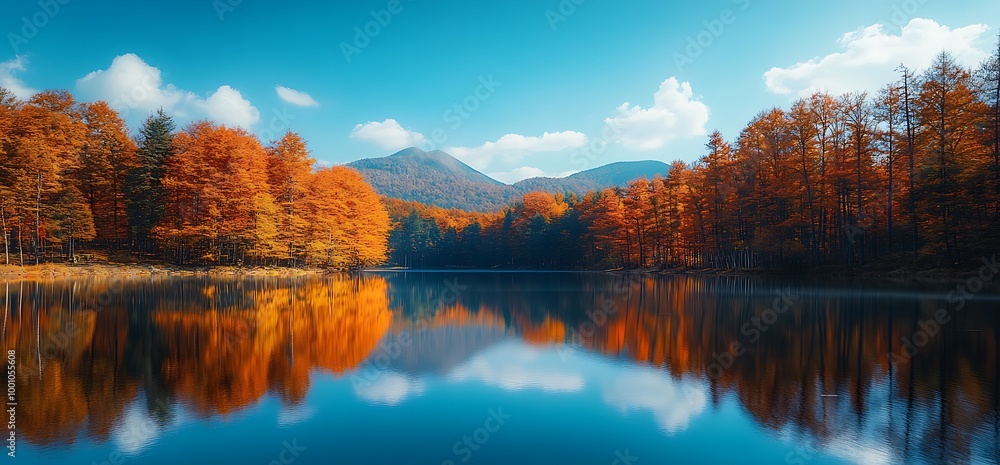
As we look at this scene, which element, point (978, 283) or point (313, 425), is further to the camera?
point (978, 283)

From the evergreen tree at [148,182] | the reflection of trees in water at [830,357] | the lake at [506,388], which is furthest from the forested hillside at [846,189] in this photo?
the evergreen tree at [148,182]

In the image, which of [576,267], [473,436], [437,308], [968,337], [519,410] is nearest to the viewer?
[473,436]

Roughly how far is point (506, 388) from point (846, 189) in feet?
122

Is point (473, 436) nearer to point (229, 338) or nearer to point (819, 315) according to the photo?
point (229, 338)

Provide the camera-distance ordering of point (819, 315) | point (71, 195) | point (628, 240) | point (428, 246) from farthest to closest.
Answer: point (428, 246) < point (628, 240) < point (71, 195) < point (819, 315)

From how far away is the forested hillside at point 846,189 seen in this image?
2959cm

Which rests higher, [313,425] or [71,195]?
[71,195]

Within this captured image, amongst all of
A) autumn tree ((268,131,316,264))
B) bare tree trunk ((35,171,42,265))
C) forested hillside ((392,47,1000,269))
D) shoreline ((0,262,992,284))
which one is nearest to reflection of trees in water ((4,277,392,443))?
shoreline ((0,262,992,284))

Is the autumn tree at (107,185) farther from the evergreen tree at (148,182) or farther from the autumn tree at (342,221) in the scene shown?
the autumn tree at (342,221)

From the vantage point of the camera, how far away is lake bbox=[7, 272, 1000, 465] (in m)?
5.84

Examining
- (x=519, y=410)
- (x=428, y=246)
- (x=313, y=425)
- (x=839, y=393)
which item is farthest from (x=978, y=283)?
(x=428, y=246)

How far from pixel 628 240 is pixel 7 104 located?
64.8m

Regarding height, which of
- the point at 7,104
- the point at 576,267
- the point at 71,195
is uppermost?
the point at 7,104

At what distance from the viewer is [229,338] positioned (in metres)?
12.6
